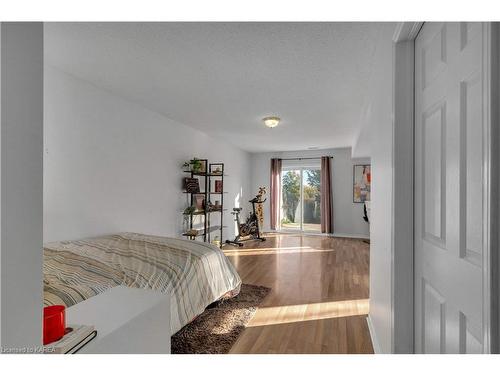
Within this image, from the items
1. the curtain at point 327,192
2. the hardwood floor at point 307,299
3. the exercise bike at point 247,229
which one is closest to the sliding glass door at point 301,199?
the curtain at point 327,192

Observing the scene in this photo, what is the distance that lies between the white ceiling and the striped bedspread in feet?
5.53

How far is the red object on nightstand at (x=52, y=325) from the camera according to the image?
0.78 metres

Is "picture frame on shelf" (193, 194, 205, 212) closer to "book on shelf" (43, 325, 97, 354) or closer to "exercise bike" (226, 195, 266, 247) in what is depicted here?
"exercise bike" (226, 195, 266, 247)

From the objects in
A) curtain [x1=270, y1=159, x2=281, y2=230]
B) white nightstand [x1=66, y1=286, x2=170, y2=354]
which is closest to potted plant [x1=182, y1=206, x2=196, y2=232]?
white nightstand [x1=66, y1=286, x2=170, y2=354]

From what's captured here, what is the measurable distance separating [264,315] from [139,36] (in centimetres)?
261

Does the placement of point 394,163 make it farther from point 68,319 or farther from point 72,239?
point 72,239

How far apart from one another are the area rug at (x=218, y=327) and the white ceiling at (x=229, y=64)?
2195mm

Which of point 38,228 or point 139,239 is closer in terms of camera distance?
point 38,228

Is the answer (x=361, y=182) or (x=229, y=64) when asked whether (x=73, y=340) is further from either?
(x=361, y=182)

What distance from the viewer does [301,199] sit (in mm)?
7691

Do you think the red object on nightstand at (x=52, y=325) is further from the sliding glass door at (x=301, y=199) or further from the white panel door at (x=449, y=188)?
the sliding glass door at (x=301, y=199)

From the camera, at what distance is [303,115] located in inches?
159

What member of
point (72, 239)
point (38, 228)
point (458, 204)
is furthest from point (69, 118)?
point (458, 204)

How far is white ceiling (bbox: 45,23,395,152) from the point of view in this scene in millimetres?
1942
